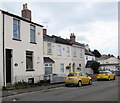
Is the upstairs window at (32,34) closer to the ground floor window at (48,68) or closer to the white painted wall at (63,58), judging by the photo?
the white painted wall at (63,58)

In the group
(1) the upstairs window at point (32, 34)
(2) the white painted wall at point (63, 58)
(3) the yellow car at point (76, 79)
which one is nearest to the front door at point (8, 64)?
(1) the upstairs window at point (32, 34)

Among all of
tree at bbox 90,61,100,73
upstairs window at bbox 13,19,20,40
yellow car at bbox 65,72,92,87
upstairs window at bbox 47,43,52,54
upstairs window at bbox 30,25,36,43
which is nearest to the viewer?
upstairs window at bbox 13,19,20,40

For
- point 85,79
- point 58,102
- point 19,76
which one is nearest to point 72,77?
point 85,79

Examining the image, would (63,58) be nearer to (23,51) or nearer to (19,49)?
(23,51)

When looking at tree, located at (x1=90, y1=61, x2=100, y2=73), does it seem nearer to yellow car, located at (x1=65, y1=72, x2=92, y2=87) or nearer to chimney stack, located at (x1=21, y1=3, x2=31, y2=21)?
yellow car, located at (x1=65, y1=72, x2=92, y2=87)

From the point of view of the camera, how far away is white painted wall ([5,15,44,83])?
1788 cm

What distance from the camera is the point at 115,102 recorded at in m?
9.48

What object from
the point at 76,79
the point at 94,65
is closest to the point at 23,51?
the point at 76,79

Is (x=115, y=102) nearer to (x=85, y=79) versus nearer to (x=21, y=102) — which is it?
(x=21, y=102)

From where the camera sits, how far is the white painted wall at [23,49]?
17.9 m

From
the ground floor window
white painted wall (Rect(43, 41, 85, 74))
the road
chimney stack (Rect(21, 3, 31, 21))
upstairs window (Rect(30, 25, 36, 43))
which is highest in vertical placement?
chimney stack (Rect(21, 3, 31, 21))

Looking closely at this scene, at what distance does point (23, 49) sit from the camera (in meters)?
19.5

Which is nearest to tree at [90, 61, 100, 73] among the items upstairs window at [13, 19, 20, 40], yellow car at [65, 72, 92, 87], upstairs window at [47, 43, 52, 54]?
upstairs window at [47, 43, 52, 54]

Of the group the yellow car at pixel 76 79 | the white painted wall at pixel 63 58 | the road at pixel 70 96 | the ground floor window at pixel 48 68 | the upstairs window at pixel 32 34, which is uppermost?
the upstairs window at pixel 32 34
